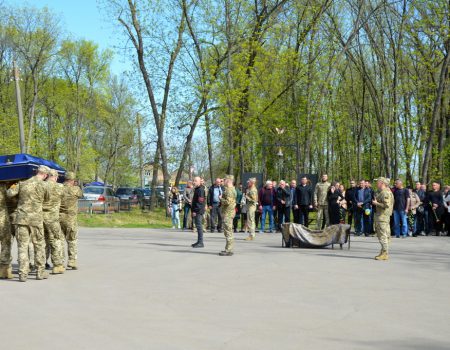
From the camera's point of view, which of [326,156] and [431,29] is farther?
[326,156]

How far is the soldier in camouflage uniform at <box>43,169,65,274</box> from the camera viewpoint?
11820 mm

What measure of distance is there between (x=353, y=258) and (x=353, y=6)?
2141 cm

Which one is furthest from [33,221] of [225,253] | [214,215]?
[214,215]

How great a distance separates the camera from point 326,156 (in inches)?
2349

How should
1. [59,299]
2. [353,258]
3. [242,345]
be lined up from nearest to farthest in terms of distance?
[242,345] < [59,299] < [353,258]

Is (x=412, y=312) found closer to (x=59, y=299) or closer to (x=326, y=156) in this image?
(x=59, y=299)

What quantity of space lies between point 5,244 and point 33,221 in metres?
0.80

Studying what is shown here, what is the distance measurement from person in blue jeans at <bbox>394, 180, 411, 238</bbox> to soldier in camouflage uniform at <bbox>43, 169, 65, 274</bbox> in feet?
43.5

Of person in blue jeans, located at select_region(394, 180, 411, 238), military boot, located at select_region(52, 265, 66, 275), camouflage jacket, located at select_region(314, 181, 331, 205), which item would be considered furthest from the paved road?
camouflage jacket, located at select_region(314, 181, 331, 205)

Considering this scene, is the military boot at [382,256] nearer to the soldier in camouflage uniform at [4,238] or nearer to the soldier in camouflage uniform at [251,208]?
the soldier in camouflage uniform at [251,208]

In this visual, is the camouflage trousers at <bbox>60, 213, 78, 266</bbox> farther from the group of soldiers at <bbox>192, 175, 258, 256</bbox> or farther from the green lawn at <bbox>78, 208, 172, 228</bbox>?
the green lawn at <bbox>78, 208, 172, 228</bbox>

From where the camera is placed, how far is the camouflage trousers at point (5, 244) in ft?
37.5

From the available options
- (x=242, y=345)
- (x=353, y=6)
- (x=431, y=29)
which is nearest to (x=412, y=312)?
(x=242, y=345)

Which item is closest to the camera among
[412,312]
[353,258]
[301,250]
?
[412,312]
